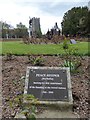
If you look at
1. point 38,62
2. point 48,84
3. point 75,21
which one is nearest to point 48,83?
point 48,84

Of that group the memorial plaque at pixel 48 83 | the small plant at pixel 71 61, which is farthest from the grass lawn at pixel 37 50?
the memorial plaque at pixel 48 83

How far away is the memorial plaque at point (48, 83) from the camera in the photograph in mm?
6035

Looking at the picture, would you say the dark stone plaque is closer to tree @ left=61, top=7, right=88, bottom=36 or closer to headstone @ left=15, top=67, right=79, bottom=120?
headstone @ left=15, top=67, right=79, bottom=120

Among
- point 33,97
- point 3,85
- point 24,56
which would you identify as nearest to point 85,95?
point 33,97

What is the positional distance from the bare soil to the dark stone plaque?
0.24m

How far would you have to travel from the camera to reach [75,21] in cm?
3859

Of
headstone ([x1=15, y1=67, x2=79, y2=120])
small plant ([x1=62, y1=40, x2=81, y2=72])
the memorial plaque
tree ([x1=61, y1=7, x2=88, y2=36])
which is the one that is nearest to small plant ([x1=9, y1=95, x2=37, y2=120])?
headstone ([x1=15, y1=67, x2=79, y2=120])

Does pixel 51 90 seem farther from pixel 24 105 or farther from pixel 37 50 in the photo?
pixel 37 50

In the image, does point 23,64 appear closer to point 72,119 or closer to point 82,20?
point 72,119

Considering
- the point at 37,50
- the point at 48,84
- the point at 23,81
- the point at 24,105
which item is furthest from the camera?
the point at 37,50

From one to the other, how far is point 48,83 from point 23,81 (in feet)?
2.20

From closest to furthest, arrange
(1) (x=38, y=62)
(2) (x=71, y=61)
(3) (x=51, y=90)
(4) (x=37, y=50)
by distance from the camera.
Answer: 1. (3) (x=51, y=90)
2. (1) (x=38, y=62)
3. (2) (x=71, y=61)
4. (4) (x=37, y=50)

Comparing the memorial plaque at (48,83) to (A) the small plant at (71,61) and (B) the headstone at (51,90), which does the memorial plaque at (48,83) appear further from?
(A) the small plant at (71,61)

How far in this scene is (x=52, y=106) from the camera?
5.91 metres
